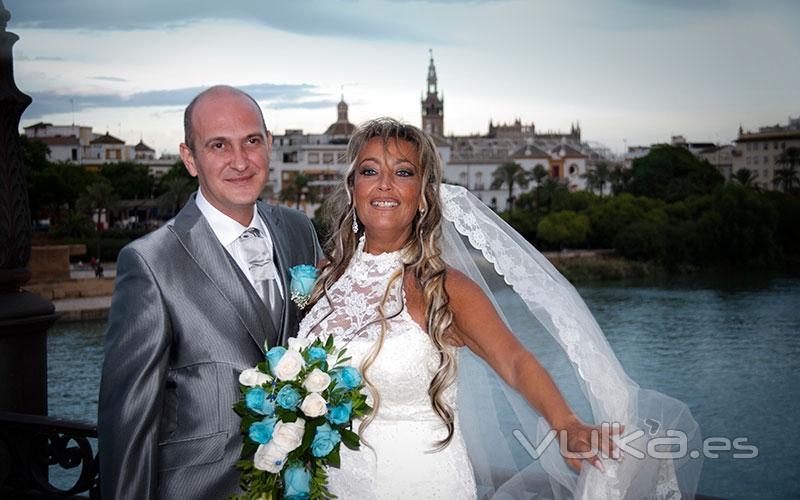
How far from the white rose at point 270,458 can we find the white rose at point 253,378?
117mm

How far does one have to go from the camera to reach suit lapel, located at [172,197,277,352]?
6.46ft

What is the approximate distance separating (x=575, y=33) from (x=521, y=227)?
1487cm

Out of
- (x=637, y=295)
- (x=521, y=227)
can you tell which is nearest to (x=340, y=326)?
(x=637, y=295)

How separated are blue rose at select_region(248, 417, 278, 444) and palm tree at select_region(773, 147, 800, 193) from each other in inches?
2518

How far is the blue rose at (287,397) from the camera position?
1.70 meters

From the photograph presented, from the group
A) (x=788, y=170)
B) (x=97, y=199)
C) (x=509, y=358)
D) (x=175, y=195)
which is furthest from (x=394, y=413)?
(x=788, y=170)

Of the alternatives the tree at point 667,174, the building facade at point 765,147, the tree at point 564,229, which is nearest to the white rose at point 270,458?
the tree at point 564,229

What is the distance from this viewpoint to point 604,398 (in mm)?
1960

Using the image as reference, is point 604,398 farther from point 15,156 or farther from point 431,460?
point 15,156

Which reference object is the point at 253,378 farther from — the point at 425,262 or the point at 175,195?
the point at 175,195

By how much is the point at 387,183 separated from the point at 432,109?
10852 centimetres

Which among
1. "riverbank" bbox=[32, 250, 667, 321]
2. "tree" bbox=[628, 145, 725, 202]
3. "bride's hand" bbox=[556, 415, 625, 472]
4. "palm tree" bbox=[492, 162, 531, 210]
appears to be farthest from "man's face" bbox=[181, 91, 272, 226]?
"palm tree" bbox=[492, 162, 531, 210]

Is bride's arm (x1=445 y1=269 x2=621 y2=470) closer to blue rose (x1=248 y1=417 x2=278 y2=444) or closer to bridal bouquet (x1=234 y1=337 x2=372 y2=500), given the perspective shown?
bridal bouquet (x1=234 y1=337 x2=372 y2=500)

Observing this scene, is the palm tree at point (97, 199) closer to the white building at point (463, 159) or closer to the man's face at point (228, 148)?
the white building at point (463, 159)
